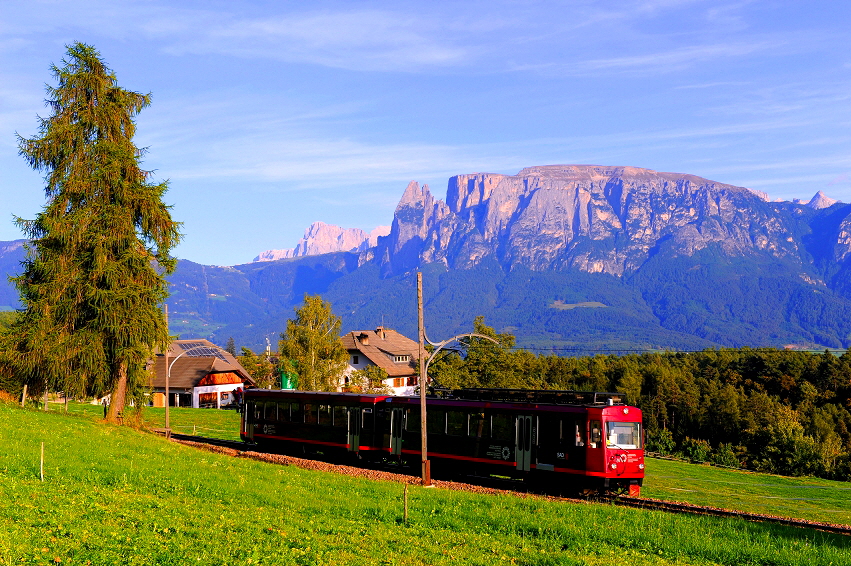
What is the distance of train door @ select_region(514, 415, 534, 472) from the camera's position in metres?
29.0

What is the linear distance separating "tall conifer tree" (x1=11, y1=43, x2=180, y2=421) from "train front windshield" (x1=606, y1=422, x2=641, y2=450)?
20.7 metres

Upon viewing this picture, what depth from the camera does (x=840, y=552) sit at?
1614cm

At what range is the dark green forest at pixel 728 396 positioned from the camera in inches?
2574

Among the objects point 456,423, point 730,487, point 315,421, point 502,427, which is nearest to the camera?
point 502,427

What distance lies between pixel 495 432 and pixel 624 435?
16.6 ft

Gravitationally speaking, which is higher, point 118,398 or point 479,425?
point 118,398

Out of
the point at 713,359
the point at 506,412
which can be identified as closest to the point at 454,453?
the point at 506,412

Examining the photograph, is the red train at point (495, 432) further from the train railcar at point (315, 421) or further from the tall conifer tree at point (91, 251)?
the tall conifer tree at point (91, 251)

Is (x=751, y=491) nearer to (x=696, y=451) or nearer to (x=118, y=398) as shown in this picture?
(x=696, y=451)

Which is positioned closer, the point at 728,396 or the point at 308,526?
the point at 308,526

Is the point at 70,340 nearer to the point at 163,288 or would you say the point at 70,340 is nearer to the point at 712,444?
the point at 163,288

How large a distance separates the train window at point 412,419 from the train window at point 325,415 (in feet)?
16.9

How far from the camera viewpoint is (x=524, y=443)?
29219mm

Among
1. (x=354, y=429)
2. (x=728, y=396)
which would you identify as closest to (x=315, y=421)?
(x=354, y=429)
